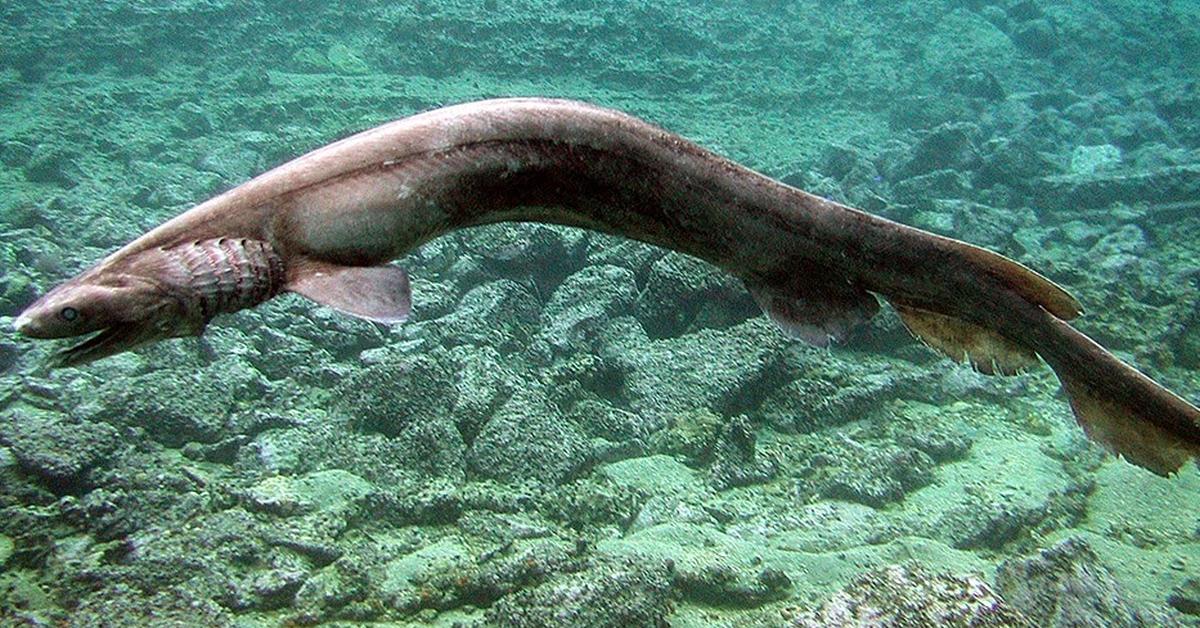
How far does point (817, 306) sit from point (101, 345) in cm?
222

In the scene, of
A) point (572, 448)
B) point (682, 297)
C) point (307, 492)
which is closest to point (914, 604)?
point (572, 448)

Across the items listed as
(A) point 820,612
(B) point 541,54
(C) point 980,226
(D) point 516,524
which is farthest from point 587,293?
(B) point 541,54

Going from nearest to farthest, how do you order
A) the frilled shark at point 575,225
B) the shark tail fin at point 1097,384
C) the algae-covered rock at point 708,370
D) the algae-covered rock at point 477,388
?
1. the frilled shark at point 575,225
2. the shark tail fin at point 1097,384
3. the algae-covered rock at point 477,388
4. the algae-covered rock at point 708,370

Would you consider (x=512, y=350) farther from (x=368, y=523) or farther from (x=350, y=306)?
(x=350, y=306)

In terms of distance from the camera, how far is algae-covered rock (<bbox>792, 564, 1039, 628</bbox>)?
3346mm

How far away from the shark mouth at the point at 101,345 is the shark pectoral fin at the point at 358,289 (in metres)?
0.39

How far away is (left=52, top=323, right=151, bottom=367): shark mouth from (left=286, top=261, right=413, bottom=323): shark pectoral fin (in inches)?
15.4

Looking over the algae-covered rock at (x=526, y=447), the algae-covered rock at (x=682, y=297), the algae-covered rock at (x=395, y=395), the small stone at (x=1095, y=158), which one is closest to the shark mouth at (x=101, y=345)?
the algae-covered rock at (x=526, y=447)

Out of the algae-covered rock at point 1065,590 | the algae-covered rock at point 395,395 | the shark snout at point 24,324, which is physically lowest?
the algae-covered rock at point 395,395

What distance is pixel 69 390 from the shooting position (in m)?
5.71

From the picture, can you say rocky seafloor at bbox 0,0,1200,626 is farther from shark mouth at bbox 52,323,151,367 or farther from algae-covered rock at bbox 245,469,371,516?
shark mouth at bbox 52,323,151,367

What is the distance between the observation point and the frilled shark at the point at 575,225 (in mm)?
1832

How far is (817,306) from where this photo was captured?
2566mm

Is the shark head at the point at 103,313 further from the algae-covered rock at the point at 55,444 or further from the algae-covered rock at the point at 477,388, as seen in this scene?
the algae-covered rock at the point at 477,388
